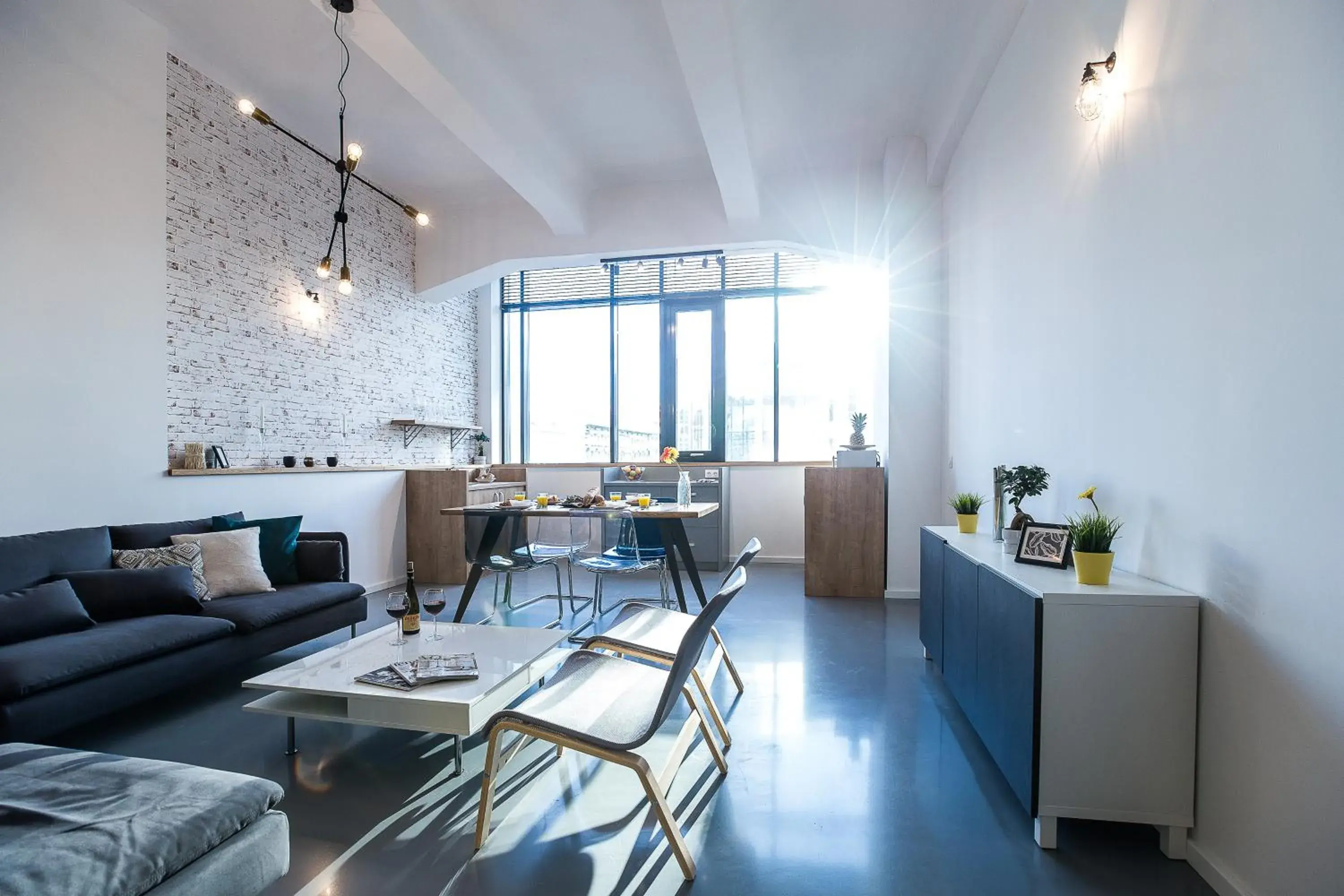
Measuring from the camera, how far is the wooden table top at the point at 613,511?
4070 millimetres

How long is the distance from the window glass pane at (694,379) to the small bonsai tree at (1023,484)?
474 cm

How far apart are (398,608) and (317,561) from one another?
5.49 feet

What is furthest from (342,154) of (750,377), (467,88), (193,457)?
(750,377)

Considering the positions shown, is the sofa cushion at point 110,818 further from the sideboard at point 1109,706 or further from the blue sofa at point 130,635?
the sideboard at point 1109,706

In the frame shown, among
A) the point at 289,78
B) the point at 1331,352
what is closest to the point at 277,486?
the point at 289,78

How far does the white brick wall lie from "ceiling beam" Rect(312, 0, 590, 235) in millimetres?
1312

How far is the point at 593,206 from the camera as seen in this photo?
6.24m

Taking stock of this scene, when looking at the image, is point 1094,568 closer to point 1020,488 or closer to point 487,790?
point 1020,488

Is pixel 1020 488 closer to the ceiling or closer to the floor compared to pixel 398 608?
closer to the ceiling

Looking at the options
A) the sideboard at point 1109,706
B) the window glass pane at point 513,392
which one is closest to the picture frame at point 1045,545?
→ the sideboard at point 1109,706

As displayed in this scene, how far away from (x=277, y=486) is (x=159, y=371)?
1079 millimetres

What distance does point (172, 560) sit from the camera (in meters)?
3.38

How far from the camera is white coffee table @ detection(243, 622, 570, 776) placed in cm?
219

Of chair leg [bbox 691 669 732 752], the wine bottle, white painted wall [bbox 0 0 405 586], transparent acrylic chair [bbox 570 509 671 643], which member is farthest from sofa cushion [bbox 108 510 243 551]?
chair leg [bbox 691 669 732 752]
